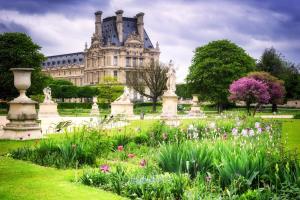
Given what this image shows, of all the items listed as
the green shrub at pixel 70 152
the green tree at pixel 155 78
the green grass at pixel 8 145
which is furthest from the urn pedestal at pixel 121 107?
the green shrub at pixel 70 152

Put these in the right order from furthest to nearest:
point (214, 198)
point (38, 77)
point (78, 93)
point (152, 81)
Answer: point (78, 93), point (152, 81), point (38, 77), point (214, 198)

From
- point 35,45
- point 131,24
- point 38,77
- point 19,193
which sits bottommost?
point 19,193

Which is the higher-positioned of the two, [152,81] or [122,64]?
[122,64]

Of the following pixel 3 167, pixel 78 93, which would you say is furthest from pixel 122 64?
pixel 3 167

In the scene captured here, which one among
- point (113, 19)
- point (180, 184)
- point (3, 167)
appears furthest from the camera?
point (113, 19)

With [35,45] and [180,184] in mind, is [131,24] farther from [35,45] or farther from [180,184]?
[180,184]

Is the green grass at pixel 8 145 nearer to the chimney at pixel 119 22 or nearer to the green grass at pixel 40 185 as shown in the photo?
the green grass at pixel 40 185

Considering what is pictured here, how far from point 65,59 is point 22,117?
11961 cm

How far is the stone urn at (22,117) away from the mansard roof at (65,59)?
4329 inches

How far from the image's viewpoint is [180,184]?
620cm

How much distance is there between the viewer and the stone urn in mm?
14977

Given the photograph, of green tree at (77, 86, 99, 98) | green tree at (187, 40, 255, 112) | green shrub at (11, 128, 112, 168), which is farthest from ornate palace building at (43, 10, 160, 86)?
green shrub at (11, 128, 112, 168)

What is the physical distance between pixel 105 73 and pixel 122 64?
15.3ft

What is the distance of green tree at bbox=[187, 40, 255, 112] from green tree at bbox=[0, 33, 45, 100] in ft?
59.9
